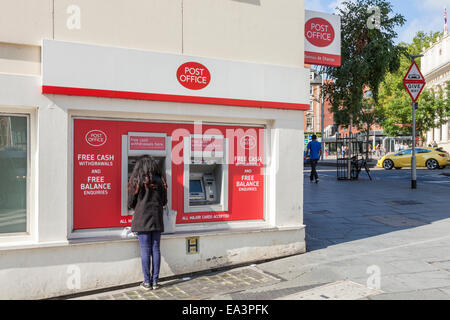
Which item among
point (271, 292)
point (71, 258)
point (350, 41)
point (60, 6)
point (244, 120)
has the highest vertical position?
point (350, 41)

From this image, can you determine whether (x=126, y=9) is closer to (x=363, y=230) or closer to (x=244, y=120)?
(x=244, y=120)

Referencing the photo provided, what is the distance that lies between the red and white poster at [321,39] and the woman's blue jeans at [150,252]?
385cm

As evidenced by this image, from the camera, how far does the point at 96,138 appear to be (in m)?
5.51

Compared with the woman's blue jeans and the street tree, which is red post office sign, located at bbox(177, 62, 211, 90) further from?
the street tree

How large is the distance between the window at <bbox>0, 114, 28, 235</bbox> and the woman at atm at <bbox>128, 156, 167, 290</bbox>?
1.26 meters

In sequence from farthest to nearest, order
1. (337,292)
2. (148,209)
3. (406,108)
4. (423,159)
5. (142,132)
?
(406,108), (423,159), (142,132), (148,209), (337,292)

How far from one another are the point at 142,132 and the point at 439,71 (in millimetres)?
48847

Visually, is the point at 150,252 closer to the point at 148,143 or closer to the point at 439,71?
the point at 148,143

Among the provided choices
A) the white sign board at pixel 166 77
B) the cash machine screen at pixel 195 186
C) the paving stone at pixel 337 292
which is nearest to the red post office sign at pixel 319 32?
the white sign board at pixel 166 77

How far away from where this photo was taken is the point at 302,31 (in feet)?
21.7

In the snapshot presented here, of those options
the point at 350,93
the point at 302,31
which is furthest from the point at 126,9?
the point at 350,93

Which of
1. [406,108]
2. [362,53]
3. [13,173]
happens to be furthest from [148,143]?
[406,108]

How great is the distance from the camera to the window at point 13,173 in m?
5.05

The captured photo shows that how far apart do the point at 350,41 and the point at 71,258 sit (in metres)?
14.2
